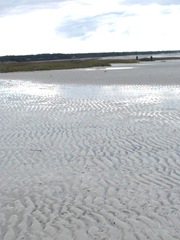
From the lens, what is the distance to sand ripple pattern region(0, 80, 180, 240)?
20.6ft

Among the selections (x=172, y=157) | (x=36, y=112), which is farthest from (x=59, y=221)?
(x=36, y=112)

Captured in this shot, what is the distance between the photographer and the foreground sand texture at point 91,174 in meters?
6.27

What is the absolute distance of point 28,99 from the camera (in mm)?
23047

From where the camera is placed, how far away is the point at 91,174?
8.90m

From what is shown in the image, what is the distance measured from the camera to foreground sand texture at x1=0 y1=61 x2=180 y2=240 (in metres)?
6.27

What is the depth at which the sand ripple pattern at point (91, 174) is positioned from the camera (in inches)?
247

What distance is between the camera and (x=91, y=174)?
8898mm

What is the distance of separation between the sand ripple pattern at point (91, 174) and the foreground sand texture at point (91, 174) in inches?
0.6

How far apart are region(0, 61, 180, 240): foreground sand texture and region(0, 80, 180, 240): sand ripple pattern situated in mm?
15

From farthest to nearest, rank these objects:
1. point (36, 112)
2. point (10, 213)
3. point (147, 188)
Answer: point (36, 112), point (147, 188), point (10, 213)

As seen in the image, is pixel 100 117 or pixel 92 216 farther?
Answer: pixel 100 117

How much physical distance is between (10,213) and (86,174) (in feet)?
7.64

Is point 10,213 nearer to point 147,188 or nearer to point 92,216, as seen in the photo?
point 92,216

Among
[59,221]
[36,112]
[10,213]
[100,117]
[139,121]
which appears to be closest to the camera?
[59,221]
